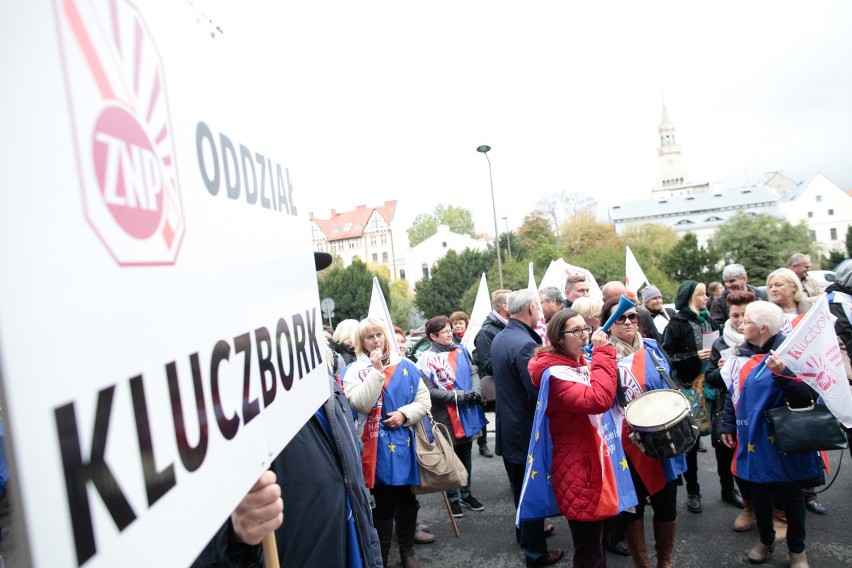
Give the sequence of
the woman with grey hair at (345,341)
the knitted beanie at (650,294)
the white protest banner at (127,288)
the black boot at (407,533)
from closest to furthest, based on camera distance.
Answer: the white protest banner at (127,288)
the black boot at (407,533)
the woman with grey hair at (345,341)
the knitted beanie at (650,294)

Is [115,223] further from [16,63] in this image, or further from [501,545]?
[501,545]

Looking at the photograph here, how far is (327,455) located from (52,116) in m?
1.69

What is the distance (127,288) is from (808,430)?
12.9 feet

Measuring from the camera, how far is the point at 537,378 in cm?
329

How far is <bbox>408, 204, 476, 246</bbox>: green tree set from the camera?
252 feet

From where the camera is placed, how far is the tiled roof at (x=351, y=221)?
246ft

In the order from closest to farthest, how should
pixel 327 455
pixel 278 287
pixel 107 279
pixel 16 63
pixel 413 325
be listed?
1. pixel 16 63
2. pixel 107 279
3. pixel 278 287
4. pixel 327 455
5. pixel 413 325

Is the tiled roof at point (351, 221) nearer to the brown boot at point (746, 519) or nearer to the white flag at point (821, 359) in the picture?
the brown boot at point (746, 519)

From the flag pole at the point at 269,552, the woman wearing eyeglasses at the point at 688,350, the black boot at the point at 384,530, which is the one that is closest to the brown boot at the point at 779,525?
the woman wearing eyeglasses at the point at 688,350

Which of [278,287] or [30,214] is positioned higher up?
[30,214]

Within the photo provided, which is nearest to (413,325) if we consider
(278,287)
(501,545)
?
(501,545)

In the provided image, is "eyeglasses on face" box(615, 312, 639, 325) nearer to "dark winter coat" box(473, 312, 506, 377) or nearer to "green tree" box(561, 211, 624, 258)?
"dark winter coat" box(473, 312, 506, 377)

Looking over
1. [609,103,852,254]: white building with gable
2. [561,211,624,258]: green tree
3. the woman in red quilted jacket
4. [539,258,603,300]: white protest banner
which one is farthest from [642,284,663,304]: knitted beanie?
[609,103,852,254]: white building with gable

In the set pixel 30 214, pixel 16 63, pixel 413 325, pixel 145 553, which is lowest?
pixel 413 325
